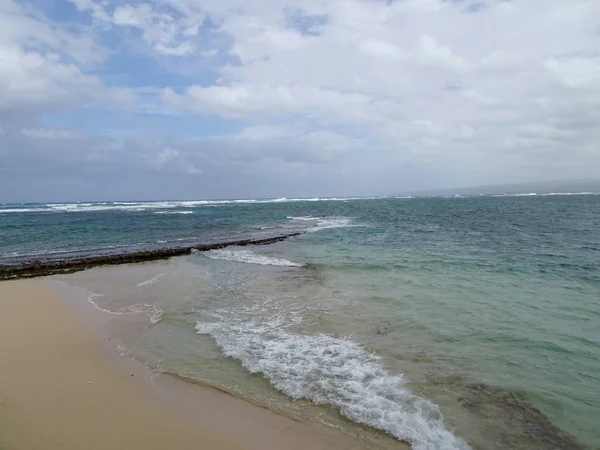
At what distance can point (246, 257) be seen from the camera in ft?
64.5

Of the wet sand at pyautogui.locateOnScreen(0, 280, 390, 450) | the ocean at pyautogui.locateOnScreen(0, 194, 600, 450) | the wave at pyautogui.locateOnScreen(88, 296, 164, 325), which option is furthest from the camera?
the wave at pyautogui.locateOnScreen(88, 296, 164, 325)

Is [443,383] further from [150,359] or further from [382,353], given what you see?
[150,359]

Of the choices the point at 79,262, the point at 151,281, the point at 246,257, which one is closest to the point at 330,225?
the point at 246,257

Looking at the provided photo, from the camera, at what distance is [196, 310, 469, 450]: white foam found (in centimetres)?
520

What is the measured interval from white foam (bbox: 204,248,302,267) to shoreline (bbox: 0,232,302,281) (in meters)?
1.41

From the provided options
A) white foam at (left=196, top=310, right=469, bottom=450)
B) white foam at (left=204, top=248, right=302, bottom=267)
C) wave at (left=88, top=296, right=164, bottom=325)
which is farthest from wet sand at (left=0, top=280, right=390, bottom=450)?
white foam at (left=204, top=248, right=302, bottom=267)

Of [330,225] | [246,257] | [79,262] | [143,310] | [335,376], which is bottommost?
[335,376]

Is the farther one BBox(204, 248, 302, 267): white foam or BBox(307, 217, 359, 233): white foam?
BBox(307, 217, 359, 233): white foam

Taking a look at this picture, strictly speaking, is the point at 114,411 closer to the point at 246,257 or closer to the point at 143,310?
the point at 143,310

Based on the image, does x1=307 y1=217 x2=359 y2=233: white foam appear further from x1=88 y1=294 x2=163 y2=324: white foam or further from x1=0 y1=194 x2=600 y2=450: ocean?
x1=88 y1=294 x2=163 y2=324: white foam

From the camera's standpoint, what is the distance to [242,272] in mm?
15914

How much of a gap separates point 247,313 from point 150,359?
131 inches

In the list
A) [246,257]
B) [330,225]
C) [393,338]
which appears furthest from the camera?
[330,225]

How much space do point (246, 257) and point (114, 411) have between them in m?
14.2
